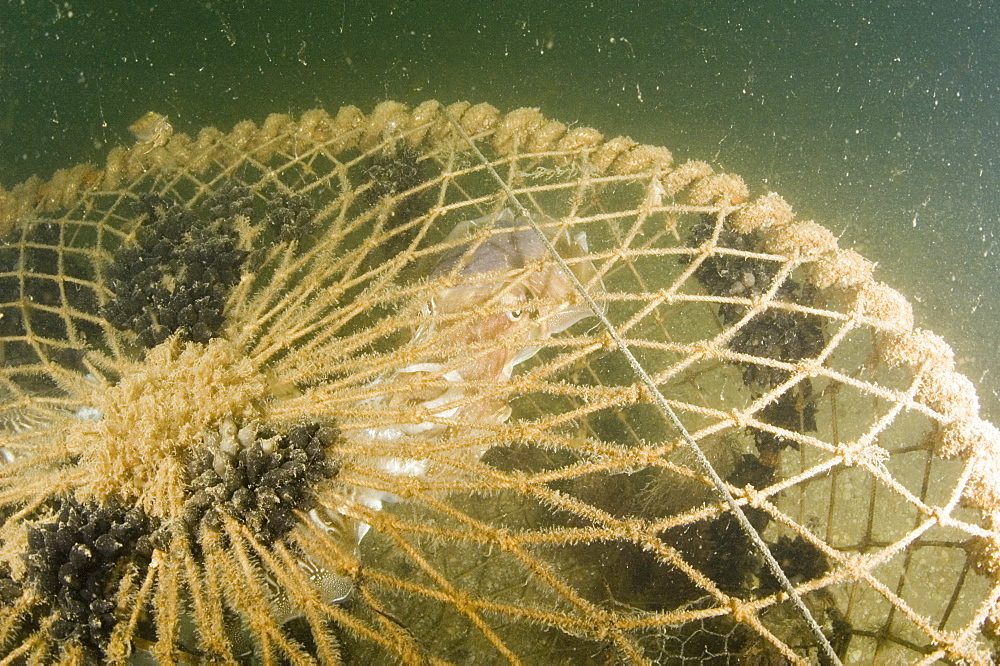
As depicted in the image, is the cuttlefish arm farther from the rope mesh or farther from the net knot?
the net knot

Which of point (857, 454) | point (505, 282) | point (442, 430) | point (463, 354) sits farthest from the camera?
point (505, 282)

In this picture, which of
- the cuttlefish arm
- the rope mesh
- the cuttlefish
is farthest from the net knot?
the cuttlefish arm

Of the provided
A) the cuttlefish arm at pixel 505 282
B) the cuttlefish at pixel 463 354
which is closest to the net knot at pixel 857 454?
the cuttlefish at pixel 463 354

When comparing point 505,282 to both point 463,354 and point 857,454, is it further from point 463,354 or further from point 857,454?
point 857,454

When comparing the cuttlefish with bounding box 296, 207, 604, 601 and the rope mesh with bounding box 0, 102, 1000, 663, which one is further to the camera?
the cuttlefish with bounding box 296, 207, 604, 601

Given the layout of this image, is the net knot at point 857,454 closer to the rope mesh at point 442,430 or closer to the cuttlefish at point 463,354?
the rope mesh at point 442,430

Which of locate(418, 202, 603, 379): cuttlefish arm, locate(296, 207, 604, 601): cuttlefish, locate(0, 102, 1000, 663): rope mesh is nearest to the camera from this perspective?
locate(0, 102, 1000, 663): rope mesh

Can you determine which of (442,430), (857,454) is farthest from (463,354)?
(857,454)

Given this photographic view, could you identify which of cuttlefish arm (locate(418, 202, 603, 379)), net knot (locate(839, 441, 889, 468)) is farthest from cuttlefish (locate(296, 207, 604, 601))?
net knot (locate(839, 441, 889, 468))

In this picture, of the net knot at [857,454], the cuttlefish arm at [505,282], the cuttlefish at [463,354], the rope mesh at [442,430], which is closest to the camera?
the rope mesh at [442,430]

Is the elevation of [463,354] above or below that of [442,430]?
above

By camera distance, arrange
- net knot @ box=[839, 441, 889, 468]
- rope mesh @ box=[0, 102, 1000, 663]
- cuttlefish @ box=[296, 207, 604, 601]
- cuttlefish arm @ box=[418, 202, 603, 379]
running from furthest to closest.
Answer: cuttlefish arm @ box=[418, 202, 603, 379]
cuttlefish @ box=[296, 207, 604, 601]
net knot @ box=[839, 441, 889, 468]
rope mesh @ box=[0, 102, 1000, 663]
